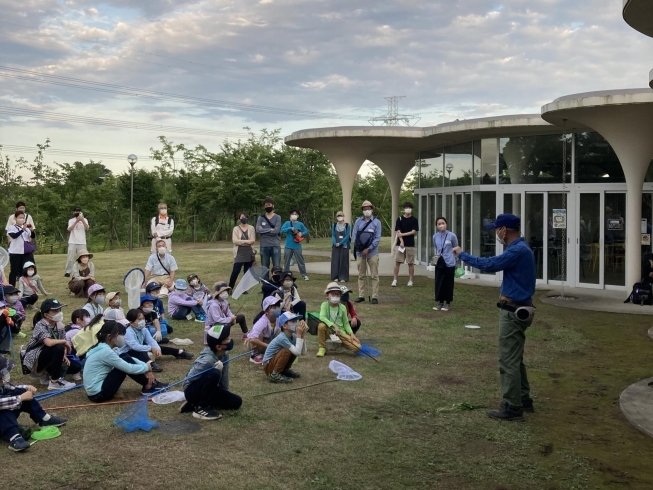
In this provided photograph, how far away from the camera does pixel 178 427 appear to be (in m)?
5.89

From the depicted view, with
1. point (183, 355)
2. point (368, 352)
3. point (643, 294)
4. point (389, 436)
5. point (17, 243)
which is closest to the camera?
point (389, 436)

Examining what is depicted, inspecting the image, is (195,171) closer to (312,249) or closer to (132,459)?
(312,249)

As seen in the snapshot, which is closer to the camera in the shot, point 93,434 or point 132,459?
point 132,459

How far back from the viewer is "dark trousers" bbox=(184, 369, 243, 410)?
20.1 ft

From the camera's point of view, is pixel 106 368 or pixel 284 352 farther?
pixel 284 352

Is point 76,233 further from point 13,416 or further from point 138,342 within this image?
point 13,416

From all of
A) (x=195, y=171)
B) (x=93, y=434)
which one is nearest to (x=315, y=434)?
(x=93, y=434)

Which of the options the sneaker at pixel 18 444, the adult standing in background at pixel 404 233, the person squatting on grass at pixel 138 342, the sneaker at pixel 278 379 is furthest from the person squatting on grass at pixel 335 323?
the adult standing in background at pixel 404 233

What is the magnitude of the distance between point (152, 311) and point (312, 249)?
1954 centimetres

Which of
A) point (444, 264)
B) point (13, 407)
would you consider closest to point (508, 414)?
point (13, 407)

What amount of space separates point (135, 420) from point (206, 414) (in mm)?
635

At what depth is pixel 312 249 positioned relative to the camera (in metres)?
28.4

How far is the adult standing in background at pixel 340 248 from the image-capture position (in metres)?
14.9

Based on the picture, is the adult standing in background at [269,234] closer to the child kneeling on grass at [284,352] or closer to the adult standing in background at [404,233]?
the adult standing in background at [404,233]
